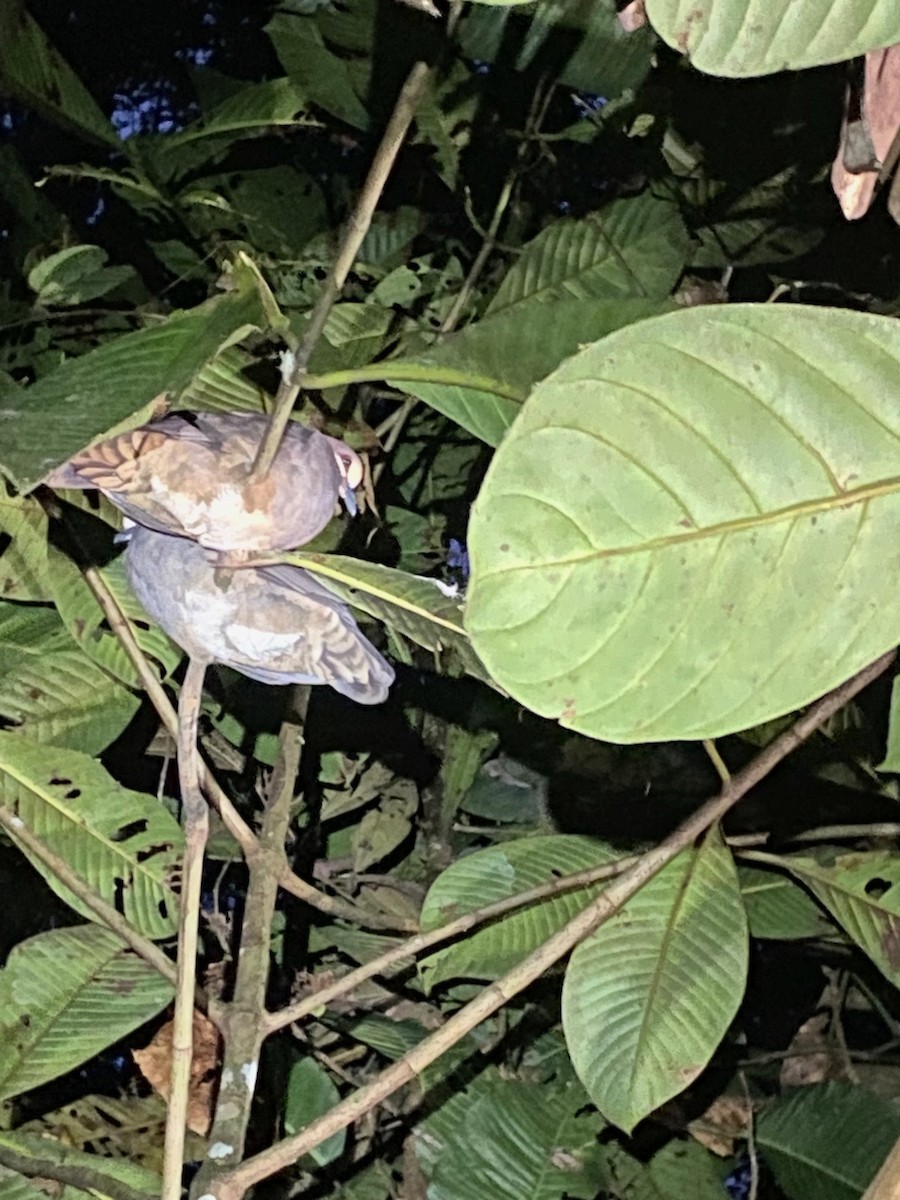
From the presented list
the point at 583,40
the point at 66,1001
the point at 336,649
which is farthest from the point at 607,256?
the point at 66,1001

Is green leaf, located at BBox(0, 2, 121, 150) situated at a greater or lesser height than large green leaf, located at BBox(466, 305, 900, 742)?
greater

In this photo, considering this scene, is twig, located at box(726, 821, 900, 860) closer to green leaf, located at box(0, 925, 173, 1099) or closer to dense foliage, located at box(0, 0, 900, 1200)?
dense foliage, located at box(0, 0, 900, 1200)

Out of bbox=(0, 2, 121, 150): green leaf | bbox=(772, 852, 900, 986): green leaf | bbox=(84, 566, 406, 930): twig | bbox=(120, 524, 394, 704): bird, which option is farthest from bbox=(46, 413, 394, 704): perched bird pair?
bbox=(0, 2, 121, 150): green leaf

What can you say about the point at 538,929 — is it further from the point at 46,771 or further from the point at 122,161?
the point at 122,161

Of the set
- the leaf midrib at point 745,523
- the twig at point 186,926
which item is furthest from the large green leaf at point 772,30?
the twig at point 186,926

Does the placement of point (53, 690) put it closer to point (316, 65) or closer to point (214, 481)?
point (214, 481)

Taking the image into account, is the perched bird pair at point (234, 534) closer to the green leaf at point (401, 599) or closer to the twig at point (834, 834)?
the green leaf at point (401, 599)
